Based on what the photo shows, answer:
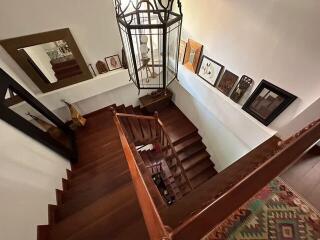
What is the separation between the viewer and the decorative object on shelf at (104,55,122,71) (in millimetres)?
3045

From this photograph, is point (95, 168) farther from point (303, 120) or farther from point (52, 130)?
point (303, 120)

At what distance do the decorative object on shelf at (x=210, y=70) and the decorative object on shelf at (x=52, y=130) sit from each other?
2.51m

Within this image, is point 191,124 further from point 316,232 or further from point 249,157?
point 316,232

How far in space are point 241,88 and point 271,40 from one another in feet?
2.12

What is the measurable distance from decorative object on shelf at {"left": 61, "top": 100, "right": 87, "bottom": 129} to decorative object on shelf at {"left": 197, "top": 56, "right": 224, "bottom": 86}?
2.31 m

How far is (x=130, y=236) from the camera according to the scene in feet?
4.90

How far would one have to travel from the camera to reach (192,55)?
2822 millimetres

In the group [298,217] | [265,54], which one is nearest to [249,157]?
[298,217]

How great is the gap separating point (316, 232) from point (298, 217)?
14 centimetres

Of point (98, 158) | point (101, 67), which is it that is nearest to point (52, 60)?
point (101, 67)

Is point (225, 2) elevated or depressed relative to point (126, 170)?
elevated

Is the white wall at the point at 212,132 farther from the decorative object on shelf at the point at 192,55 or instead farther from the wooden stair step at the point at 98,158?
the wooden stair step at the point at 98,158

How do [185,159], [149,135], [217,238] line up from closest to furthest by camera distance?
[217,238]
[149,135]
[185,159]

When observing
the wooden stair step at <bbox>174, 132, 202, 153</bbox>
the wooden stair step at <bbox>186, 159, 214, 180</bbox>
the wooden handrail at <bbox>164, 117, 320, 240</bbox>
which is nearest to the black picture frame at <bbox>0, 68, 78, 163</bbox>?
the wooden handrail at <bbox>164, 117, 320, 240</bbox>
